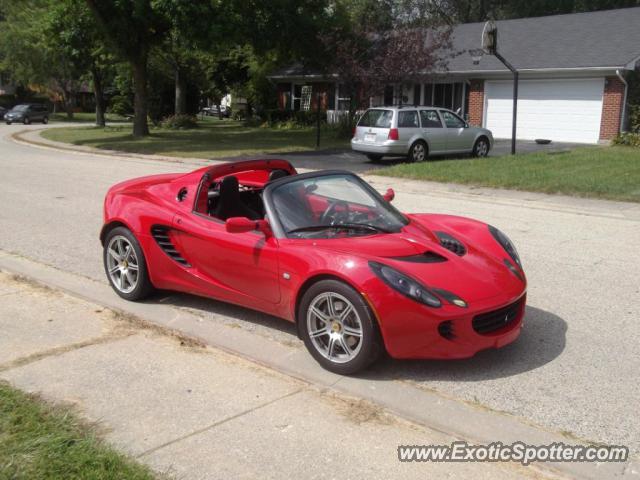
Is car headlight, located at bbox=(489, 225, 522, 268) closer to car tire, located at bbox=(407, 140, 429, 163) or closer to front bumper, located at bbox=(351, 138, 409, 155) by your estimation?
front bumper, located at bbox=(351, 138, 409, 155)

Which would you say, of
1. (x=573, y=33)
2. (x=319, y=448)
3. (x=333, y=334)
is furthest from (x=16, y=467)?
(x=573, y=33)

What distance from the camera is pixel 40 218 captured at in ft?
32.2

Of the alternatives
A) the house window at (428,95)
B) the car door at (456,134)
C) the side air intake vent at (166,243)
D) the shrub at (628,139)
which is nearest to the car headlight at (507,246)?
the side air intake vent at (166,243)

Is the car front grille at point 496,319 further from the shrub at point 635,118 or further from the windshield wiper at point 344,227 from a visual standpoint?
the shrub at point 635,118

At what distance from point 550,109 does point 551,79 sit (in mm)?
1181

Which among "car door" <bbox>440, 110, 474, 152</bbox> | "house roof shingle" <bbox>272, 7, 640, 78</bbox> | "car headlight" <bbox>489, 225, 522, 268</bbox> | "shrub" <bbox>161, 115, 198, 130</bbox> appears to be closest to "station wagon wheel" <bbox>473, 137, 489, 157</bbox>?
"car door" <bbox>440, 110, 474, 152</bbox>

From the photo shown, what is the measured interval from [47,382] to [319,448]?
186cm

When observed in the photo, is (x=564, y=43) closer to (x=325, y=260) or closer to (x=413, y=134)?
(x=413, y=134)

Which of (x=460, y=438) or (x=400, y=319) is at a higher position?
(x=400, y=319)

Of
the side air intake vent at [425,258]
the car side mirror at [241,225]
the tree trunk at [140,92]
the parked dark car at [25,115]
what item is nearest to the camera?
the side air intake vent at [425,258]

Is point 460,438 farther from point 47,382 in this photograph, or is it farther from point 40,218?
point 40,218

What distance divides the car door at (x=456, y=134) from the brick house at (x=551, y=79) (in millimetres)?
7918

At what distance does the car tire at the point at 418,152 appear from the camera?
18.9m

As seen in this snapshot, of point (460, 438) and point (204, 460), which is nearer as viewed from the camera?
point (204, 460)
